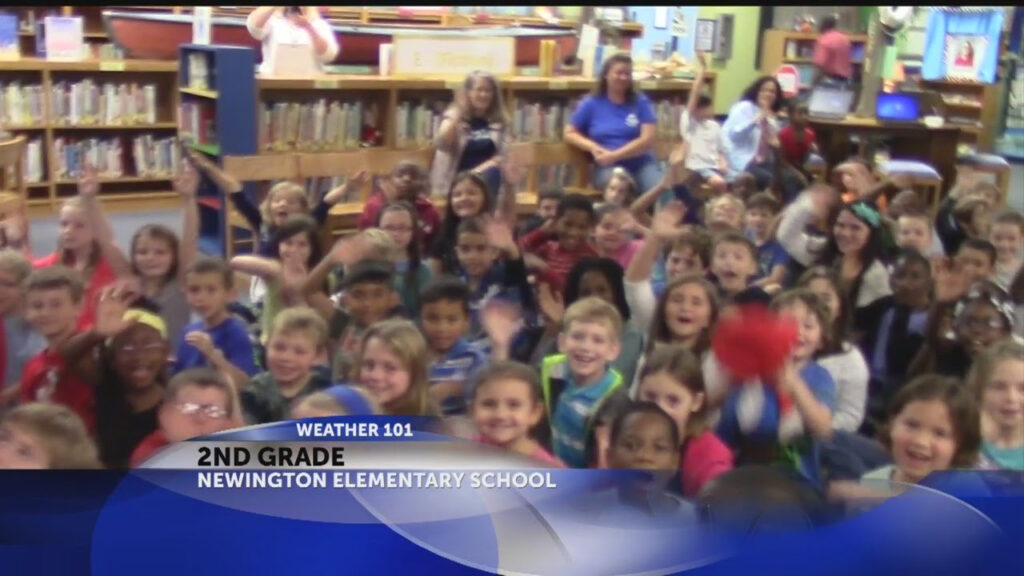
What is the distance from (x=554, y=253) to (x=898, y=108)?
639mm

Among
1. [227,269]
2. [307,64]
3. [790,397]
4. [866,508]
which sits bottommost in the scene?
[866,508]

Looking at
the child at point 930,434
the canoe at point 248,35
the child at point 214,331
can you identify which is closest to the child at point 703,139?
the canoe at point 248,35

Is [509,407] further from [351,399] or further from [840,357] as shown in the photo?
[840,357]

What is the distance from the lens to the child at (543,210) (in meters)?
1.80

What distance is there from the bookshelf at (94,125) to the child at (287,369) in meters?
0.28

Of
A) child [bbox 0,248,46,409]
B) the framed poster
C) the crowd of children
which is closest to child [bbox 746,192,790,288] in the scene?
the crowd of children

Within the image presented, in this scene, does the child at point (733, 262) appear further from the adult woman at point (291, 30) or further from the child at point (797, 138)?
the adult woman at point (291, 30)

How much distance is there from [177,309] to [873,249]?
1212 millimetres

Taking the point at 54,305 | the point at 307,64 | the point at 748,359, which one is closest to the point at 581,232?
the point at 748,359

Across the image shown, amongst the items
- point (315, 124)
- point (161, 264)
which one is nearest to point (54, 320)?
point (161, 264)

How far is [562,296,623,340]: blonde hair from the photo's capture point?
1.59 metres

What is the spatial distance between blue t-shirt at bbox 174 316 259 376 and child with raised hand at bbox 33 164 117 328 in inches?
5.8

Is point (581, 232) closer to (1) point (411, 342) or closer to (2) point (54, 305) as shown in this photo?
(1) point (411, 342)

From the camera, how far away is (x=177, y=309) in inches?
60.9
